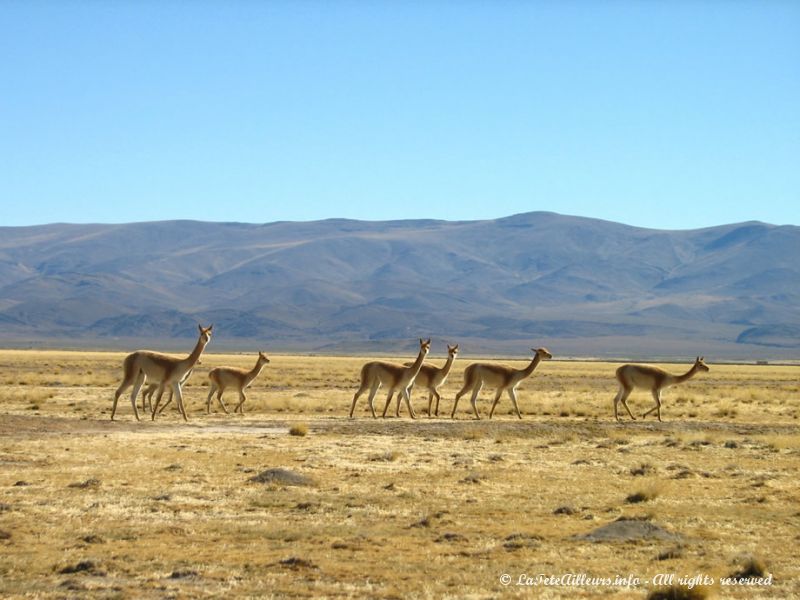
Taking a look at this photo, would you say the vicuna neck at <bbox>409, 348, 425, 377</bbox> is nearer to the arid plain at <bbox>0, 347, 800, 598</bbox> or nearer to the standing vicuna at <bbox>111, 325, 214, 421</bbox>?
the arid plain at <bbox>0, 347, 800, 598</bbox>

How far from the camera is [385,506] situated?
48.2 feet

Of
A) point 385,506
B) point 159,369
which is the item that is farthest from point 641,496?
point 159,369

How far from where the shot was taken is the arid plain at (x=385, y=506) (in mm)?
10734

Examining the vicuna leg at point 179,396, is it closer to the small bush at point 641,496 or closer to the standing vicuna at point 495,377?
the standing vicuna at point 495,377

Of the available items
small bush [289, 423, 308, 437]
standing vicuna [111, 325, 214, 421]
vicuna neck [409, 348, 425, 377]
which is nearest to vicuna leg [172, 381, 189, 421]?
standing vicuna [111, 325, 214, 421]

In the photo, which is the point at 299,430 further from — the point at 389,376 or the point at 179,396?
the point at 389,376

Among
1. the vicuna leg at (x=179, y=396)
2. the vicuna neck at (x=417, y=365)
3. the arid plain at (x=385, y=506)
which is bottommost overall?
the arid plain at (x=385, y=506)

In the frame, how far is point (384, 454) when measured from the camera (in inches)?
787

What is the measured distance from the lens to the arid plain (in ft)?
35.2

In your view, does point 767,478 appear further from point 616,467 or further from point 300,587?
point 300,587

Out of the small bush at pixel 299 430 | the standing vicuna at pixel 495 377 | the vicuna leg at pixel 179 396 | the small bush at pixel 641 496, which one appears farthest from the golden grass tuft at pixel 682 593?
the standing vicuna at pixel 495 377

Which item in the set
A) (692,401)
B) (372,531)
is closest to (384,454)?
(372,531)

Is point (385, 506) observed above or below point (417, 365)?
below

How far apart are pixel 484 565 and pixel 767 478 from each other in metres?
8.23
